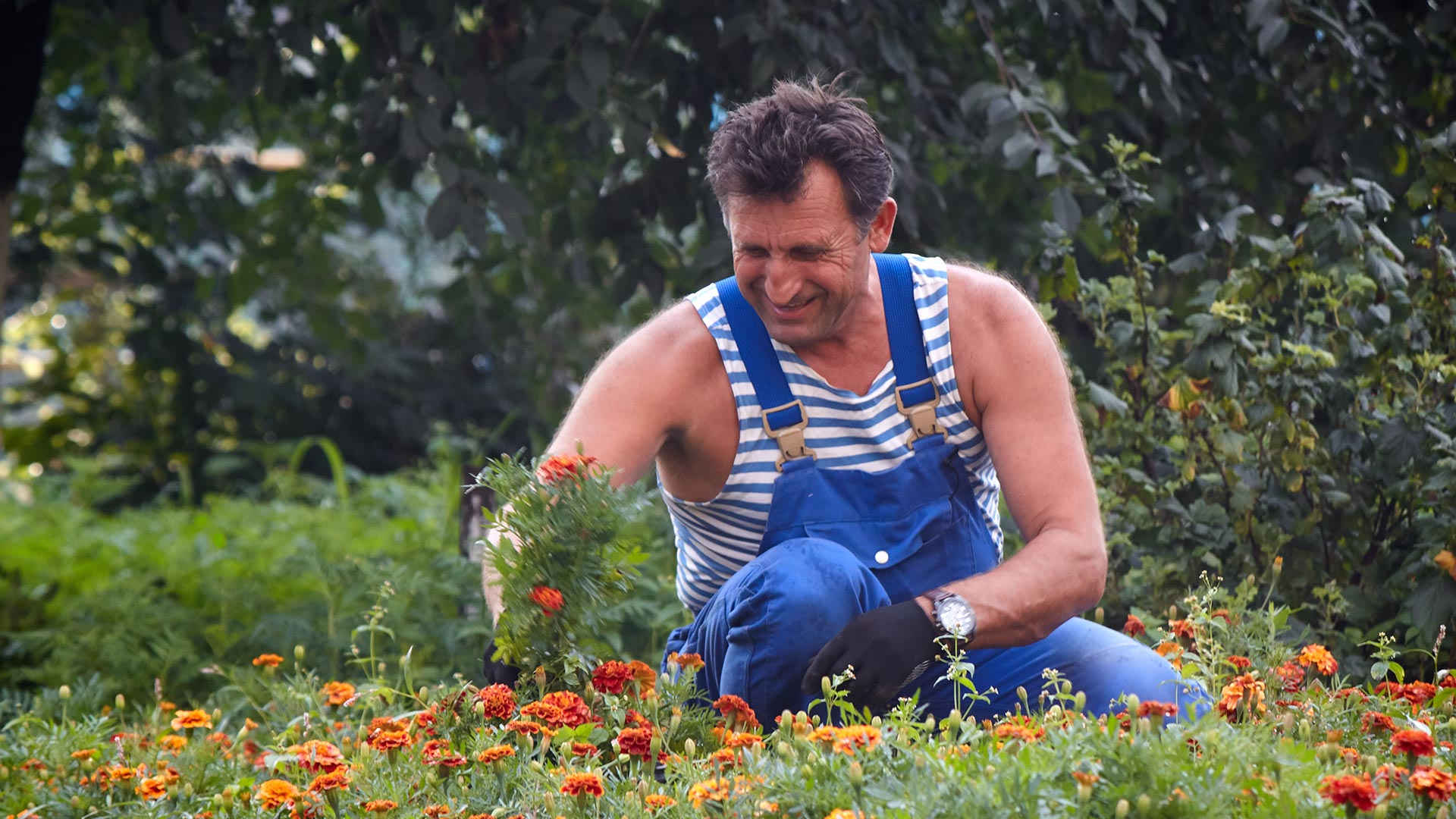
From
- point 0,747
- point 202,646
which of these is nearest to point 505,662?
point 0,747

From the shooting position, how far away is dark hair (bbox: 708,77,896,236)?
257 centimetres

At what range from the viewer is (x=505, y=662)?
2.26m

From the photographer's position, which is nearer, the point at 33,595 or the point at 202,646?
the point at 202,646

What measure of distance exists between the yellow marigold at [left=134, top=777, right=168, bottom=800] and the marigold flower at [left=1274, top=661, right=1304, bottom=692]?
1.78 metres

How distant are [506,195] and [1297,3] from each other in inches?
93.5

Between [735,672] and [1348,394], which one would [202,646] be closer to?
[735,672]

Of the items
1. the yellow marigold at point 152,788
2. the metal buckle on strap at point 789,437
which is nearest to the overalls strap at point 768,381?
the metal buckle on strap at point 789,437

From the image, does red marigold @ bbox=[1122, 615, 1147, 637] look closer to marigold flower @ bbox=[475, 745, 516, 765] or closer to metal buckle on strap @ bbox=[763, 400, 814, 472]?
metal buckle on strap @ bbox=[763, 400, 814, 472]

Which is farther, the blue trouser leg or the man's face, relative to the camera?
the man's face

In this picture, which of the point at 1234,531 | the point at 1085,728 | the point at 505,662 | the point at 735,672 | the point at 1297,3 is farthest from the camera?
the point at 1297,3

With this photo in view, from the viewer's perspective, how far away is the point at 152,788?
6.85 feet

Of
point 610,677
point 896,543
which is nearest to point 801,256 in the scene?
point 896,543

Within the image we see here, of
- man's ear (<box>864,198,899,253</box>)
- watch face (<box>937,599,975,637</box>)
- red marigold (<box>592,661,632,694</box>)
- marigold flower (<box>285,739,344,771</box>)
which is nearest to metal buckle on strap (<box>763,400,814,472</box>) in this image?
man's ear (<box>864,198,899,253</box>)

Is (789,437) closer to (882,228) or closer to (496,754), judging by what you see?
(882,228)
